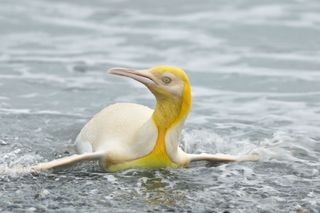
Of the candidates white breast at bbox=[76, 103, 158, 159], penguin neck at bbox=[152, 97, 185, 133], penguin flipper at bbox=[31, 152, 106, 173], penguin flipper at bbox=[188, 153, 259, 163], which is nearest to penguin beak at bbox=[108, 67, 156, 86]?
penguin neck at bbox=[152, 97, 185, 133]

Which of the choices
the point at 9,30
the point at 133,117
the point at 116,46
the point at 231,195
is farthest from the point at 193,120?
the point at 9,30

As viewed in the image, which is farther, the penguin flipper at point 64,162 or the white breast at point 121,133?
the white breast at point 121,133

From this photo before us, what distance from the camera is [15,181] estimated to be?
23.8ft

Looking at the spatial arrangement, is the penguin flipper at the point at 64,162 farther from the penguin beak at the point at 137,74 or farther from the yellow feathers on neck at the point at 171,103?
the penguin beak at the point at 137,74

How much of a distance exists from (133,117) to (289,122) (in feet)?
8.81

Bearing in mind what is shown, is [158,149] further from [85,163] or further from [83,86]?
[83,86]

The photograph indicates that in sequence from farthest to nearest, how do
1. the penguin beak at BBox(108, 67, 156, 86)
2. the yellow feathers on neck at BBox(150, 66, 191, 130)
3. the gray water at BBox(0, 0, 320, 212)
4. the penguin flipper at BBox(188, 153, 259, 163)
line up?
the penguin flipper at BBox(188, 153, 259, 163) < the yellow feathers on neck at BBox(150, 66, 191, 130) < the penguin beak at BBox(108, 67, 156, 86) < the gray water at BBox(0, 0, 320, 212)

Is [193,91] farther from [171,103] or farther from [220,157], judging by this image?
[171,103]

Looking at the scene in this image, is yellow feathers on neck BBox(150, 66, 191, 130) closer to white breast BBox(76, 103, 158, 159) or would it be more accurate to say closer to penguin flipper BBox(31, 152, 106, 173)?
white breast BBox(76, 103, 158, 159)

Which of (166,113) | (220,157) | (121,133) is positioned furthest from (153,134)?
(220,157)

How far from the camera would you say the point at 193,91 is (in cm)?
1208

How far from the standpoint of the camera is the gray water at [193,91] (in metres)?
7.14

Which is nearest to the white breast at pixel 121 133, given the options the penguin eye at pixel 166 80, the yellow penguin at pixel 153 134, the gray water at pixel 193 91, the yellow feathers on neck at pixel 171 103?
the yellow penguin at pixel 153 134

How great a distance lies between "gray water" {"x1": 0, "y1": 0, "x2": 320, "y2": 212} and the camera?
23.4ft
